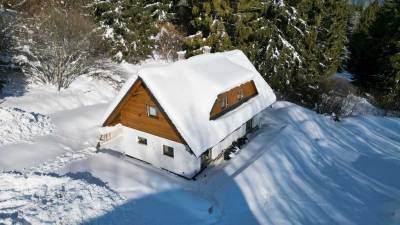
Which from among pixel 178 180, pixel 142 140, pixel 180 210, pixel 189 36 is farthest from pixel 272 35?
pixel 180 210

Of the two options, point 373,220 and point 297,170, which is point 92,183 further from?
point 373,220

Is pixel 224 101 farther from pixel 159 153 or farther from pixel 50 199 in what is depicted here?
pixel 50 199

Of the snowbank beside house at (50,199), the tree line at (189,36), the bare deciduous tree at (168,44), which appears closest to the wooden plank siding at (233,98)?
the snowbank beside house at (50,199)

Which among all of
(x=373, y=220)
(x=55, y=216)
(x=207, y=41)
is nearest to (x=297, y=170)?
(x=373, y=220)

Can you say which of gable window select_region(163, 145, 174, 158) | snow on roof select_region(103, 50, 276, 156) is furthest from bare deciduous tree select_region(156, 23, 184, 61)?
gable window select_region(163, 145, 174, 158)

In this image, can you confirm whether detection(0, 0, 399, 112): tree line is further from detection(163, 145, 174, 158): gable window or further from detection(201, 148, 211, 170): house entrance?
detection(201, 148, 211, 170): house entrance

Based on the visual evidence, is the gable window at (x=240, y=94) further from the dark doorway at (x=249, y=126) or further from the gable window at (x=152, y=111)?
the gable window at (x=152, y=111)
